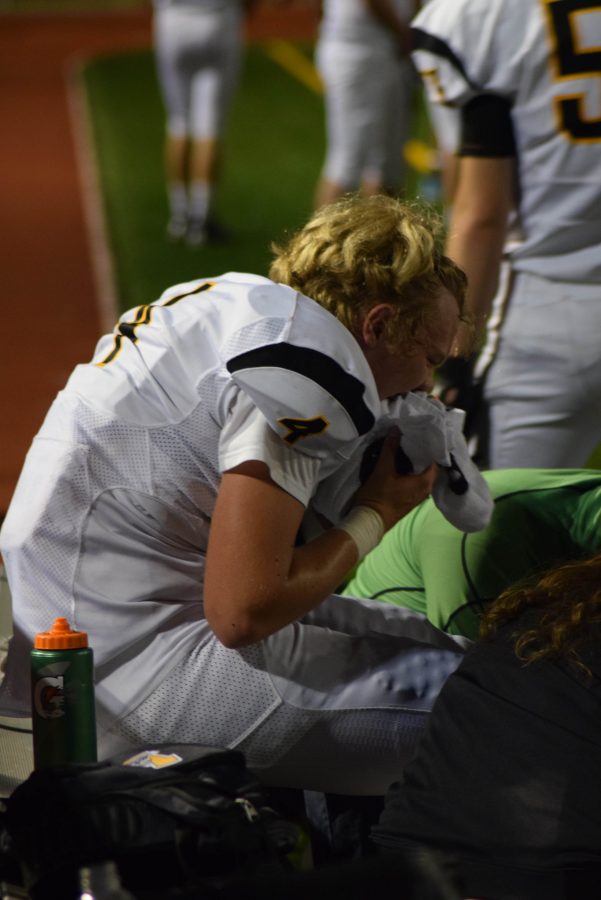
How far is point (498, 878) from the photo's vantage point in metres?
1.92

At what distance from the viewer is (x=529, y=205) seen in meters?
3.20

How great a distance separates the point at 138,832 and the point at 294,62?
15.2m

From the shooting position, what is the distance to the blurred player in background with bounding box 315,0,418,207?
685 cm

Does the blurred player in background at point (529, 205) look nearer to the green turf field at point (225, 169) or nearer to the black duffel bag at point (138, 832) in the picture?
the green turf field at point (225, 169)

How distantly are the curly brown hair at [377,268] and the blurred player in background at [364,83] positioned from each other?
4.53 metres

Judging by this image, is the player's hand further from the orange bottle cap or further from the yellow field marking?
the yellow field marking

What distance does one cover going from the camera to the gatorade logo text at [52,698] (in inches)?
81.7

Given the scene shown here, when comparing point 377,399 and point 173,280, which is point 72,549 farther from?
point 173,280

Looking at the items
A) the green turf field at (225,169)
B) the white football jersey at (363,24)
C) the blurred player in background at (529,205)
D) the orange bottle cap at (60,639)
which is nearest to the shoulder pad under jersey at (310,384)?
the orange bottle cap at (60,639)

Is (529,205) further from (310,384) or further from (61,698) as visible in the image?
(61,698)

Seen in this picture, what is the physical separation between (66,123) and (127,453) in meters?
12.0

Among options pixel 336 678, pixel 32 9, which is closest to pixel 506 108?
pixel 336 678

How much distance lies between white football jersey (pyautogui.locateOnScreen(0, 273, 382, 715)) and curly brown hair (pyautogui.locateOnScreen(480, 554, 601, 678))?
1.13ft

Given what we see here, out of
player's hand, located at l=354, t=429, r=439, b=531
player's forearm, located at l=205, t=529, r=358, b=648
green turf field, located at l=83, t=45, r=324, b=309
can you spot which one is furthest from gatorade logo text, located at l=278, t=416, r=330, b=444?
green turf field, located at l=83, t=45, r=324, b=309
